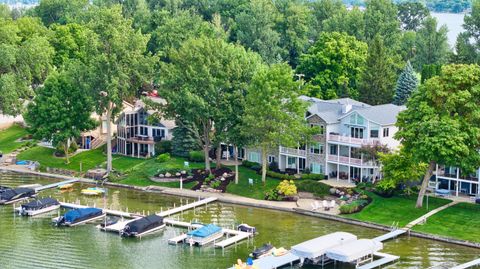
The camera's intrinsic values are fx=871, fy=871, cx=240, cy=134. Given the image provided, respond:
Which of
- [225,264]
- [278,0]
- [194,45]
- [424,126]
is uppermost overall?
[278,0]

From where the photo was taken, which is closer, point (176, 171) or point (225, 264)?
point (225, 264)

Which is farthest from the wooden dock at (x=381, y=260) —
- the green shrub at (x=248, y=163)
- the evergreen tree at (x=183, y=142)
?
the evergreen tree at (x=183, y=142)

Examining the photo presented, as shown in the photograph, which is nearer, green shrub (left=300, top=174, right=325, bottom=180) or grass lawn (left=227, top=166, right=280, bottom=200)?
grass lawn (left=227, top=166, right=280, bottom=200)

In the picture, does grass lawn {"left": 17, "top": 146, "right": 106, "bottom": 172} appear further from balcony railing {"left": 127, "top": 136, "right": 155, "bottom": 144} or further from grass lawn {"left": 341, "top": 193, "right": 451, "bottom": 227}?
grass lawn {"left": 341, "top": 193, "right": 451, "bottom": 227}

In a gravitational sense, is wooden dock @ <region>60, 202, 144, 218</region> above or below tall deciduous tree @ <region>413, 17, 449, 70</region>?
below

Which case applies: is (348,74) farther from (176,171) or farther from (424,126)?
(424,126)

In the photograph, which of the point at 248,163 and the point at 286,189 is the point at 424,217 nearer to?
the point at 286,189

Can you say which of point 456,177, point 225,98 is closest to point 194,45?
point 225,98

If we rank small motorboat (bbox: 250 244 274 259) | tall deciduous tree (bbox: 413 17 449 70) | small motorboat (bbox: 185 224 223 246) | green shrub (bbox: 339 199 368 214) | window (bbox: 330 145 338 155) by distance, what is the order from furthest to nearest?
tall deciduous tree (bbox: 413 17 449 70) → window (bbox: 330 145 338 155) → green shrub (bbox: 339 199 368 214) → small motorboat (bbox: 185 224 223 246) → small motorboat (bbox: 250 244 274 259)

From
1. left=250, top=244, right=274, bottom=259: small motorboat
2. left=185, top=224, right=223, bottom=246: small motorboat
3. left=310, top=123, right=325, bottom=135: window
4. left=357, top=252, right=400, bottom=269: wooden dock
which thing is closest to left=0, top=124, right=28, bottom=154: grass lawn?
left=310, top=123, right=325, bottom=135: window
